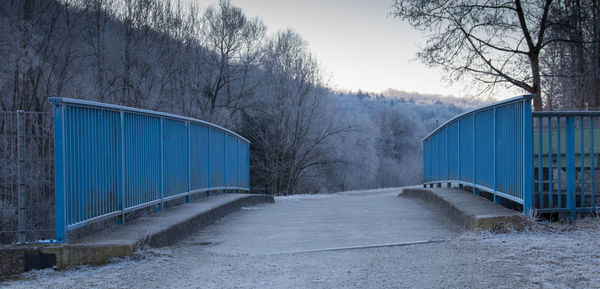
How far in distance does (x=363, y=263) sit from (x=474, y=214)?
178 cm

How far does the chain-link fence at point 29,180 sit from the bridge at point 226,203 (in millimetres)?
553

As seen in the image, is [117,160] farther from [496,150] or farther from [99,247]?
[496,150]

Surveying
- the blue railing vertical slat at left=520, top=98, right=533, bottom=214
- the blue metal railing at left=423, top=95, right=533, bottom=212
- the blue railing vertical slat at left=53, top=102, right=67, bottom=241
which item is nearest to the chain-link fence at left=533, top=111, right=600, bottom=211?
the blue metal railing at left=423, top=95, right=533, bottom=212

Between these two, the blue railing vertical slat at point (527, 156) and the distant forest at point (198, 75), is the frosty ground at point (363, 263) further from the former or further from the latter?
the distant forest at point (198, 75)

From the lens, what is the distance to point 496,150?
6047 mm

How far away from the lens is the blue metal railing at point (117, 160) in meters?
4.37

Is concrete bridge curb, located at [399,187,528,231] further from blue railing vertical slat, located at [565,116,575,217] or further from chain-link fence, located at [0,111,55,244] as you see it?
chain-link fence, located at [0,111,55,244]

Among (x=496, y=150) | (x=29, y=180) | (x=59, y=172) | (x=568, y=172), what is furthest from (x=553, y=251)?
(x=29, y=180)

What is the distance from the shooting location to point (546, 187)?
5.95 m

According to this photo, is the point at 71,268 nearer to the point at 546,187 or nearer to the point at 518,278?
the point at 518,278

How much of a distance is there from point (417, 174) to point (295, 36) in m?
35.0

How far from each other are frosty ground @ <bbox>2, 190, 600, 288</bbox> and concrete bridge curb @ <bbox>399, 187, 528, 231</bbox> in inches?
5.5

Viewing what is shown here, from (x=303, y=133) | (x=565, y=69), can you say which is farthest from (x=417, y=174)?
(x=565, y=69)

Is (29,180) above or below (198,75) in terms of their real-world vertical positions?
below
